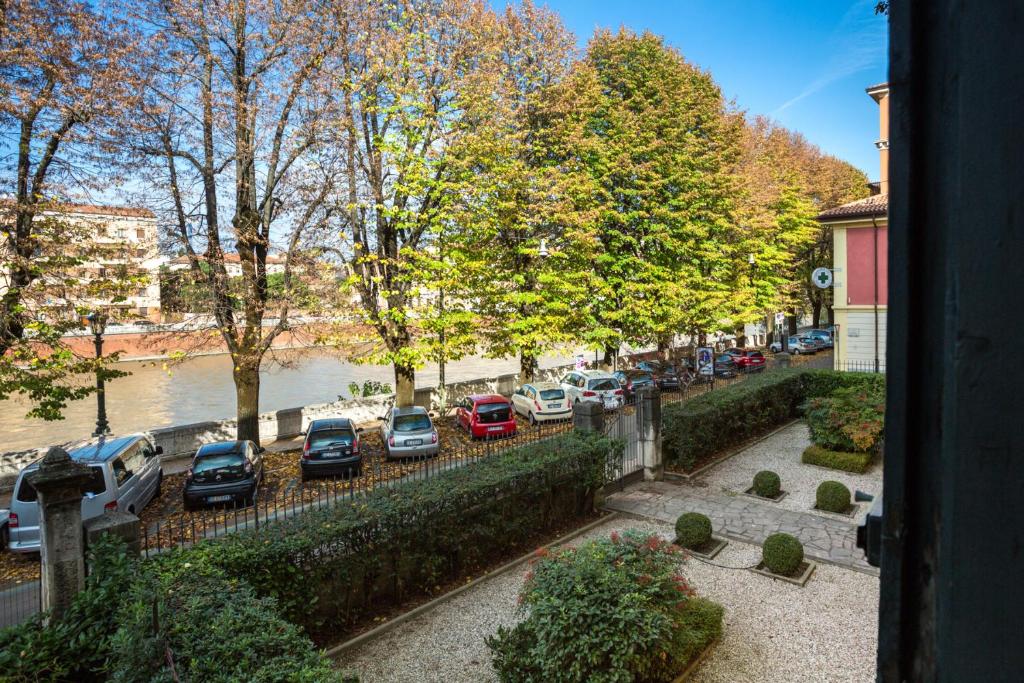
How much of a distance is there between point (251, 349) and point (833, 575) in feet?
54.7

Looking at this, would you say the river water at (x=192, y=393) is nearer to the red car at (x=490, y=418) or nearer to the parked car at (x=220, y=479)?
the parked car at (x=220, y=479)

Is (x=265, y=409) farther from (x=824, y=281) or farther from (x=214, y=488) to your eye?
(x=824, y=281)

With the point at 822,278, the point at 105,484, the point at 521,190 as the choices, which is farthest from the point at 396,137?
the point at 822,278

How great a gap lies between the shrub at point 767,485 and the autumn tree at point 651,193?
1250 centimetres

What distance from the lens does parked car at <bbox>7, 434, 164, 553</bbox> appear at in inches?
458

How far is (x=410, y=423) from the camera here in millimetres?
19375

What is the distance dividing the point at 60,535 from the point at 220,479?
8292mm

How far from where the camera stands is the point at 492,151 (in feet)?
72.1

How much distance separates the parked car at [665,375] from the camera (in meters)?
30.2

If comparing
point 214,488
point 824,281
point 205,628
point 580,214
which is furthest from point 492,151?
point 205,628

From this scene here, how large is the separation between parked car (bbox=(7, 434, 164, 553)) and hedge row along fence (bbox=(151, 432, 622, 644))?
4.80 metres

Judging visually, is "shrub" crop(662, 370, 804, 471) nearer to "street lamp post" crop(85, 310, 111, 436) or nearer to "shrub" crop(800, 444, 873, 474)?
"shrub" crop(800, 444, 873, 474)

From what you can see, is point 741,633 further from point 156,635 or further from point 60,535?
point 60,535

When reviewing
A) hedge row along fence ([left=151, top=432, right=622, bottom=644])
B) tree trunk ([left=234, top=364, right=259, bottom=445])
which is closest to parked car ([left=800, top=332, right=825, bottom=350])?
hedge row along fence ([left=151, top=432, right=622, bottom=644])
